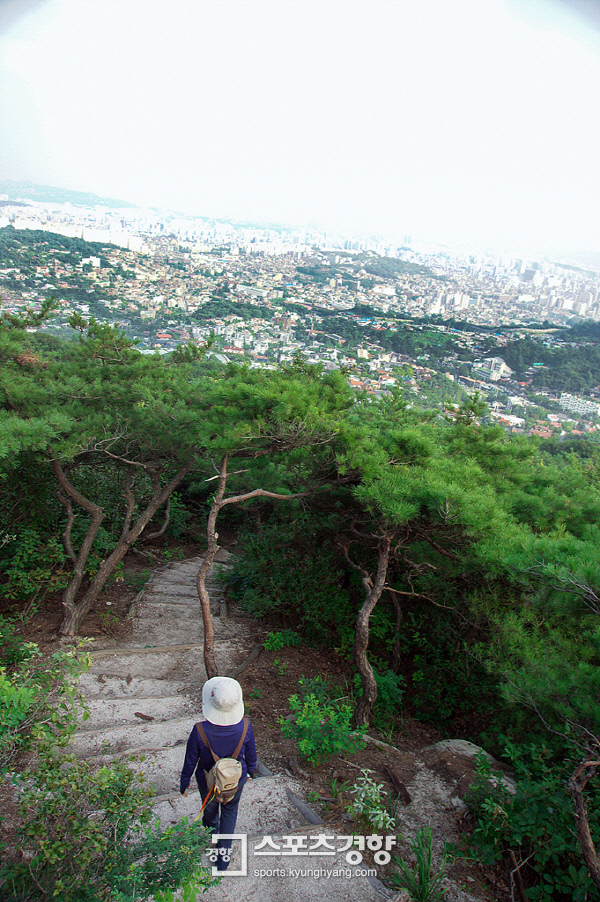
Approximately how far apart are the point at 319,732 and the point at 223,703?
58.4 inches

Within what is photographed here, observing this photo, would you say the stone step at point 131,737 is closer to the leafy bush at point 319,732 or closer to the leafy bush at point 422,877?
the leafy bush at point 319,732

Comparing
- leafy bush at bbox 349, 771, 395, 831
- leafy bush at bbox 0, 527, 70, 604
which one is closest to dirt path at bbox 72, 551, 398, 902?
leafy bush at bbox 349, 771, 395, 831

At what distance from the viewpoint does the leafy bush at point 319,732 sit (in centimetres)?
337

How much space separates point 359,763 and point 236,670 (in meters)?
1.71

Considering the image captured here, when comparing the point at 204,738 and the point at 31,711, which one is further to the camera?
the point at 31,711

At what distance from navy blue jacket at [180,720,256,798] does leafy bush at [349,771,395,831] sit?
2.77 ft

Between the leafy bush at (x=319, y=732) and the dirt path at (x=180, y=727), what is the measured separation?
248mm

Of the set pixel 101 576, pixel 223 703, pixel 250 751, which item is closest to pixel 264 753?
pixel 250 751

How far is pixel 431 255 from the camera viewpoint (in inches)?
5094

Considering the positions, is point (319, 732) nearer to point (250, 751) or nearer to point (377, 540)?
point (250, 751)

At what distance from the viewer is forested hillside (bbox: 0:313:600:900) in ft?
9.30

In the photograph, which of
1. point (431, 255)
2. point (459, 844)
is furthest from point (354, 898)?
point (431, 255)

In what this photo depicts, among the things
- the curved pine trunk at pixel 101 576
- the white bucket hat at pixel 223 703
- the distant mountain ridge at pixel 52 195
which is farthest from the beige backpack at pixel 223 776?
the distant mountain ridge at pixel 52 195

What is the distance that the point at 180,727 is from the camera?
12.4 ft
